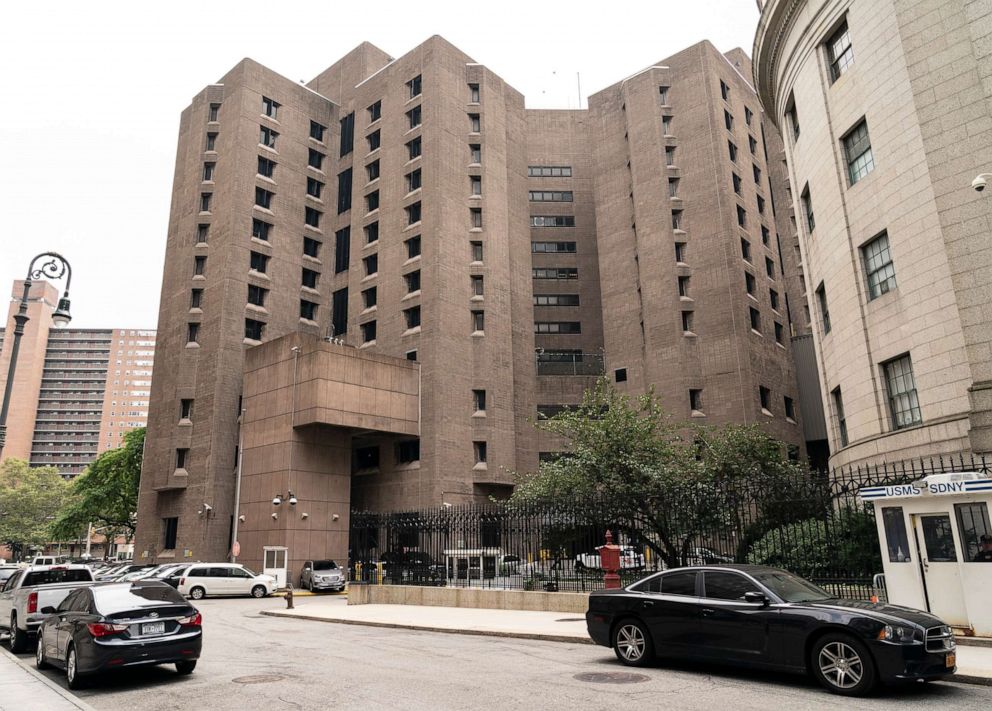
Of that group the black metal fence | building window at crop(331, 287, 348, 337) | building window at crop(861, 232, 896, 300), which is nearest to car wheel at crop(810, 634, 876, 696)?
the black metal fence

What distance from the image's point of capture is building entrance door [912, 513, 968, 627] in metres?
12.1

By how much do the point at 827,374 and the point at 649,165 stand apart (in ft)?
101

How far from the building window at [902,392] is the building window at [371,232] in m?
39.3

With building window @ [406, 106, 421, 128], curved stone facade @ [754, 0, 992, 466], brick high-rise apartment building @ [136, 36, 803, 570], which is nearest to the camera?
curved stone facade @ [754, 0, 992, 466]

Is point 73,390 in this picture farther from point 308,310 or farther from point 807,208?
point 807,208

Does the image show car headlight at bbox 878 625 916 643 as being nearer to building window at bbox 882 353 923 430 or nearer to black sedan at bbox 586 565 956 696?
black sedan at bbox 586 565 956 696

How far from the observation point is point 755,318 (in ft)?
165

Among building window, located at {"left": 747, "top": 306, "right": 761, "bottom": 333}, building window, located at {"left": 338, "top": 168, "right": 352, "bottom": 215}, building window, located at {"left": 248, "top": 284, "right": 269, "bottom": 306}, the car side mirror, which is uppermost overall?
building window, located at {"left": 338, "top": 168, "right": 352, "bottom": 215}

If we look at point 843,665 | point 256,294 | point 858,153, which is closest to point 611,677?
point 843,665

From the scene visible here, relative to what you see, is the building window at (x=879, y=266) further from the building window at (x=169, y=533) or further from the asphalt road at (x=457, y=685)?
the building window at (x=169, y=533)

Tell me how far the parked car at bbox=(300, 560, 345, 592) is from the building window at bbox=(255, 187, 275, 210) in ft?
89.7

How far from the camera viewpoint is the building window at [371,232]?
177 feet

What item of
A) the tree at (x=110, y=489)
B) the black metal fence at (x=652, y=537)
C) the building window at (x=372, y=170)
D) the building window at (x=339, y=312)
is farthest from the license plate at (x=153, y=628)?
the tree at (x=110, y=489)

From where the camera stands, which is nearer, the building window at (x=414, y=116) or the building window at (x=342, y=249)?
the building window at (x=414, y=116)
